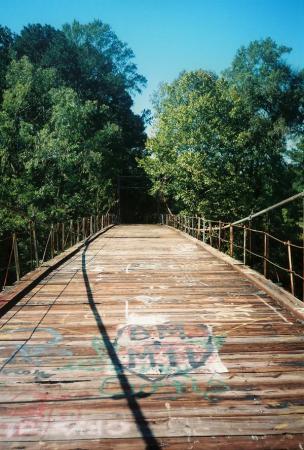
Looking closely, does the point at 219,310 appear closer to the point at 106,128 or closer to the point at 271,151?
the point at 271,151

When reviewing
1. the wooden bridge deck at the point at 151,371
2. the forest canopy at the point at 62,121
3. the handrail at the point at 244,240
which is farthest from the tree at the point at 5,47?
the wooden bridge deck at the point at 151,371

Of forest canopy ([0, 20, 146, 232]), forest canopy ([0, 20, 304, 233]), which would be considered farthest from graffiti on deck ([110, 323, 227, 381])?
forest canopy ([0, 20, 146, 232])

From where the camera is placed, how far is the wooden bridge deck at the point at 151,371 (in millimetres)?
2627

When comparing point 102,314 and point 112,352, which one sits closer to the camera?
point 112,352

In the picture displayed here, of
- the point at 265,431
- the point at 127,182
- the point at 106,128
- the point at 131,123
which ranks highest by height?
the point at 131,123

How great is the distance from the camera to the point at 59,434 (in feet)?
8.58

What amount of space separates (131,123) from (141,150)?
400 cm

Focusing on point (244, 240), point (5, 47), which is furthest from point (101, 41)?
point (244, 240)

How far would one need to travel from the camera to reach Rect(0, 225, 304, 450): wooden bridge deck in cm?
263

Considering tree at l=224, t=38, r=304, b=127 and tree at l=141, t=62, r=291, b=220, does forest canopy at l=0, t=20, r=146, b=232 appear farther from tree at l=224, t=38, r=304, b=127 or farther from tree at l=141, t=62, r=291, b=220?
tree at l=224, t=38, r=304, b=127

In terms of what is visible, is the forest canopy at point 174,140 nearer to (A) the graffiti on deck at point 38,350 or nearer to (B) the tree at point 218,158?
(B) the tree at point 218,158

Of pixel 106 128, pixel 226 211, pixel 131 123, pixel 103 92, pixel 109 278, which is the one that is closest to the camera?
pixel 109 278

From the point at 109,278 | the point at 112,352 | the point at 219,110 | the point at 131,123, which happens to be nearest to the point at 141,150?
the point at 131,123

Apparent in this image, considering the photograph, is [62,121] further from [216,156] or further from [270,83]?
[270,83]
